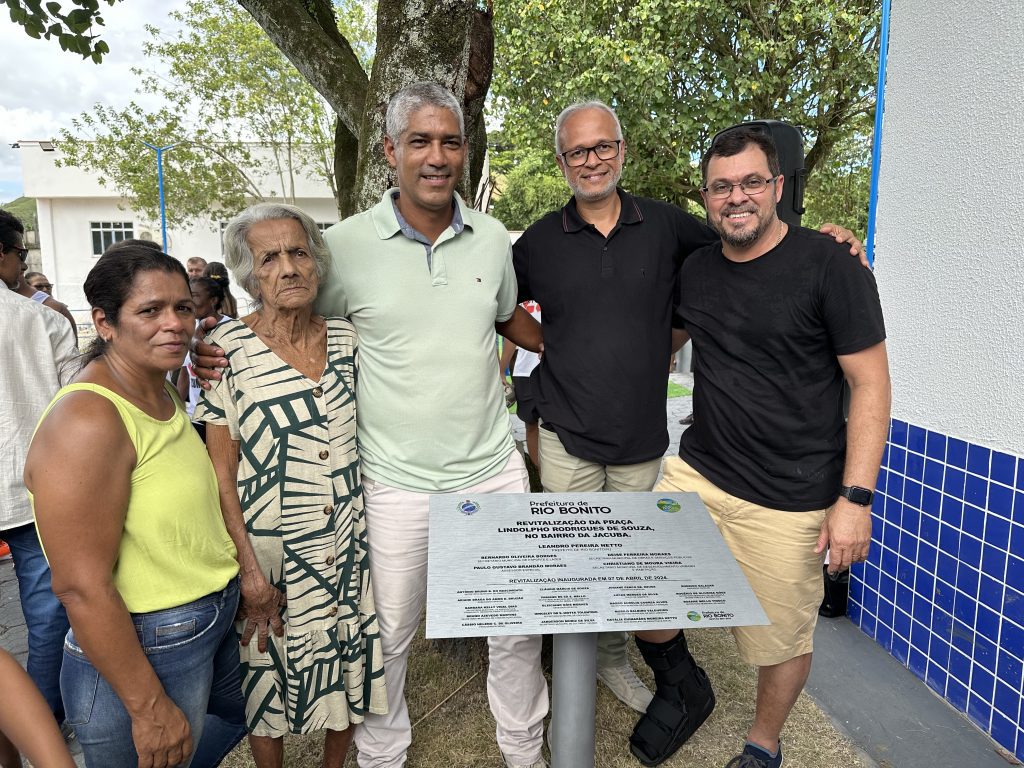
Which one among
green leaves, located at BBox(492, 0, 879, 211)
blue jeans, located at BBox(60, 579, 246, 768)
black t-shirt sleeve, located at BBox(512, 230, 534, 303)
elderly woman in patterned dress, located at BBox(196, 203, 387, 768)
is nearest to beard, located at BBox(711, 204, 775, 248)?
black t-shirt sleeve, located at BBox(512, 230, 534, 303)

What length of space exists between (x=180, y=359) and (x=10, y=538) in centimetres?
138

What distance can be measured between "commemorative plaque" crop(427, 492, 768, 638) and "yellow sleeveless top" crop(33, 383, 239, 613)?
0.60 metres

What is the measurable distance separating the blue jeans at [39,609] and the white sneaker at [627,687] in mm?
2211

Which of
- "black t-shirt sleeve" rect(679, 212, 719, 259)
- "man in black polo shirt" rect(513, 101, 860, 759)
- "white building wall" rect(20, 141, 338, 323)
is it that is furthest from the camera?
"white building wall" rect(20, 141, 338, 323)

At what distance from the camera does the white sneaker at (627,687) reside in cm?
302

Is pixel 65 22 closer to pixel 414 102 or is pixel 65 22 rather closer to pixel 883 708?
pixel 414 102

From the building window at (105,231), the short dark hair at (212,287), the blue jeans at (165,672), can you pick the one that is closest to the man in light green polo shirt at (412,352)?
the blue jeans at (165,672)

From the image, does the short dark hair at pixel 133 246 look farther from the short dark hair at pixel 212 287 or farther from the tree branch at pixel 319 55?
the short dark hair at pixel 212 287

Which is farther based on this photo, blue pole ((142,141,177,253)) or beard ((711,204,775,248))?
blue pole ((142,141,177,253))

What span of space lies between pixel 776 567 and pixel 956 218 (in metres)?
1.77

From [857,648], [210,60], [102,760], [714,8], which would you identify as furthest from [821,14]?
[210,60]

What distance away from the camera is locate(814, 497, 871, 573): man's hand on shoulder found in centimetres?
216

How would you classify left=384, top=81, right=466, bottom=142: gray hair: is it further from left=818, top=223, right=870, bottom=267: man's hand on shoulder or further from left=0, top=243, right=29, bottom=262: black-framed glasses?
left=0, top=243, right=29, bottom=262: black-framed glasses

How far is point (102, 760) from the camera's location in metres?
1.63
